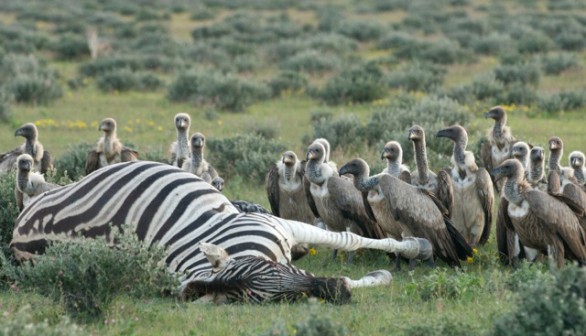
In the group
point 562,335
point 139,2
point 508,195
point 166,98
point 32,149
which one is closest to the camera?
point 562,335

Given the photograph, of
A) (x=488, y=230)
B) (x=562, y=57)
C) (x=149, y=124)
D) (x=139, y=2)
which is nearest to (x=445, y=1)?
(x=139, y=2)

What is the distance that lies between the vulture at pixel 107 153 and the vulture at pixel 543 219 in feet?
17.0

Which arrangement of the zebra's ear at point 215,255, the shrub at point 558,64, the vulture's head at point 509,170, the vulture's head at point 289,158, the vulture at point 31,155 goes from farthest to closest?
the shrub at point 558,64 < the vulture at point 31,155 < the vulture's head at point 289,158 < the vulture's head at point 509,170 < the zebra's ear at point 215,255

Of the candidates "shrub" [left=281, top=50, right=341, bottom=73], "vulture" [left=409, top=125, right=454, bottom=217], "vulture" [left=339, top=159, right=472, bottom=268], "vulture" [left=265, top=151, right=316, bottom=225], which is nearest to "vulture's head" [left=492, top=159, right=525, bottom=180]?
"vulture" [left=339, top=159, right=472, bottom=268]

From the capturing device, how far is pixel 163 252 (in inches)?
298

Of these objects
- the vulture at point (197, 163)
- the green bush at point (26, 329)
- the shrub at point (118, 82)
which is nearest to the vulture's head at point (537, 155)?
the vulture at point (197, 163)

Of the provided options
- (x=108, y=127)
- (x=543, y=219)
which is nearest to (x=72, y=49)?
(x=108, y=127)

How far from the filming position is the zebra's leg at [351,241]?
8289 millimetres

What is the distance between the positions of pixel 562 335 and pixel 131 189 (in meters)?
3.79

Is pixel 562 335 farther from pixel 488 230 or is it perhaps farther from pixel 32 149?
pixel 32 149

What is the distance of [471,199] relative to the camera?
424 inches

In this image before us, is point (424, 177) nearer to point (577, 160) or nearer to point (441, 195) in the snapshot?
point (441, 195)

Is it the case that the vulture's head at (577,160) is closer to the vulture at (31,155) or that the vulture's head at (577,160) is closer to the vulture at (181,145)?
the vulture at (181,145)

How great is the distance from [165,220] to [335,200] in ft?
9.39
